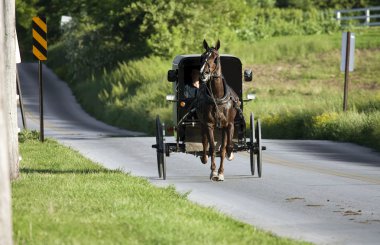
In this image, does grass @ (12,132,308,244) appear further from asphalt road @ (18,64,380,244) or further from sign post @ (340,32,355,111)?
sign post @ (340,32,355,111)

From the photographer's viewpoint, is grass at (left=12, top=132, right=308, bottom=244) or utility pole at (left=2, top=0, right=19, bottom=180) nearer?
grass at (left=12, top=132, right=308, bottom=244)

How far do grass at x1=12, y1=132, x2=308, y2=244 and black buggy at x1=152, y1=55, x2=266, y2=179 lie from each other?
1.49 metres

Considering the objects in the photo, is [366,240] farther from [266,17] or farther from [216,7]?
[266,17]

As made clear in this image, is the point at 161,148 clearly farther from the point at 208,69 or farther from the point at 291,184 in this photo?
the point at 291,184

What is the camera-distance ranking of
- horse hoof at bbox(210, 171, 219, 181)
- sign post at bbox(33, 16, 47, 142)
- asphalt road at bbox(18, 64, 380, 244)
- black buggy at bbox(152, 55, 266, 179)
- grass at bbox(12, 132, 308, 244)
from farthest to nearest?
sign post at bbox(33, 16, 47, 142), black buggy at bbox(152, 55, 266, 179), horse hoof at bbox(210, 171, 219, 181), asphalt road at bbox(18, 64, 380, 244), grass at bbox(12, 132, 308, 244)

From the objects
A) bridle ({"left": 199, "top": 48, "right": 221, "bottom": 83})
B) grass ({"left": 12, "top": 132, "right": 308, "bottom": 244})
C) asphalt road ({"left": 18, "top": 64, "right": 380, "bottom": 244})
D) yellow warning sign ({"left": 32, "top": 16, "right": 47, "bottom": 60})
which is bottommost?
asphalt road ({"left": 18, "top": 64, "right": 380, "bottom": 244})

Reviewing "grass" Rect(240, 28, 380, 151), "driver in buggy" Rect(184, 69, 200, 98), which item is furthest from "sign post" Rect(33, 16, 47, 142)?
"grass" Rect(240, 28, 380, 151)

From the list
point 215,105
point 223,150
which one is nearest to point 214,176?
point 223,150

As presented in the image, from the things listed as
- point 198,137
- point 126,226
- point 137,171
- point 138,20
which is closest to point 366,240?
point 126,226

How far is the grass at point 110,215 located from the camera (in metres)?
10.6

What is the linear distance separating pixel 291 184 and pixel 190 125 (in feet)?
8.12

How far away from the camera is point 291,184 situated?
18.1m

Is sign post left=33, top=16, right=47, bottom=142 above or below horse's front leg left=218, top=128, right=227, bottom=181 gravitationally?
above

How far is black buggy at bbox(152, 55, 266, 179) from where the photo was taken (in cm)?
1895
